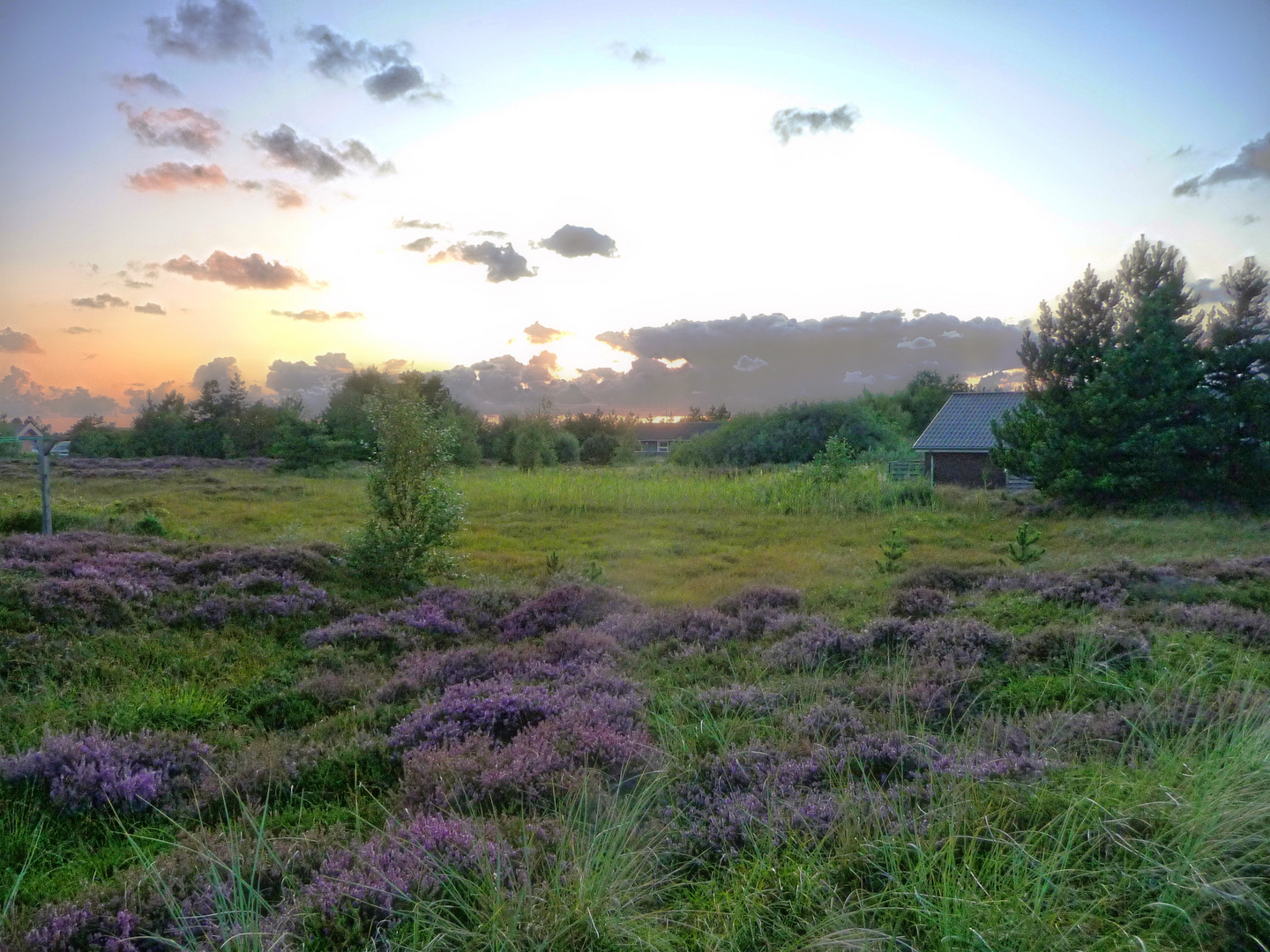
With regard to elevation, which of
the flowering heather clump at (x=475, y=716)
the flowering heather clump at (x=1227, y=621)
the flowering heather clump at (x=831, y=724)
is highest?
the flowering heather clump at (x=1227, y=621)

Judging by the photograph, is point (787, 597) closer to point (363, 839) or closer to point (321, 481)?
point (363, 839)

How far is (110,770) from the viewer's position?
3.95 meters

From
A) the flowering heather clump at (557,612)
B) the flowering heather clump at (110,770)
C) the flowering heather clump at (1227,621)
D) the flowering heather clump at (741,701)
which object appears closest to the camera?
the flowering heather clump at (110,770)

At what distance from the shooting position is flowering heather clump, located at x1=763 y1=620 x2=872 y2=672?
20.1ft

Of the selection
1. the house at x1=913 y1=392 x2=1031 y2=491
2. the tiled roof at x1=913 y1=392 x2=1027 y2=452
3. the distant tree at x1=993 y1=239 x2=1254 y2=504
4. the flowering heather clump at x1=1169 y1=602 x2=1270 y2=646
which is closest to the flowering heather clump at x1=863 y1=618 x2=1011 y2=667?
the flowering heather clump at x1=1169 y1=602 x2=1270 y2=646

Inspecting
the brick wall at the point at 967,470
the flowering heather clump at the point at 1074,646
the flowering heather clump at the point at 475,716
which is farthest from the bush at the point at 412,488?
the brick wall at the point at 967,470

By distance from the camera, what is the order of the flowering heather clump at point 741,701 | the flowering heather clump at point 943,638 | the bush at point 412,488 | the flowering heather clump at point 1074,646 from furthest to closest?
the bush at point 412,488, the flowering heather clump at point 943,638, the flowering heather clump at point 1074,646, the flowering heather clump at point 741,701

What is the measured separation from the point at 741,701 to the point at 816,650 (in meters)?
1.62

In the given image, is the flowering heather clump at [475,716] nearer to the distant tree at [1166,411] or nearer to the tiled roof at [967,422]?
the distant tree at [1166,411]

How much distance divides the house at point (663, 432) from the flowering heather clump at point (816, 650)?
76.5m

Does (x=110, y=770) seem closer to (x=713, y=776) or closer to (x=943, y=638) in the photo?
(x=713, y=776)

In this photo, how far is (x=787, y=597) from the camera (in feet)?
28.3

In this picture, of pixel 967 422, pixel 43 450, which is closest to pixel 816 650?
pixel 43 450

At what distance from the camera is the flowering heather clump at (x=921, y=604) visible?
298 inches
